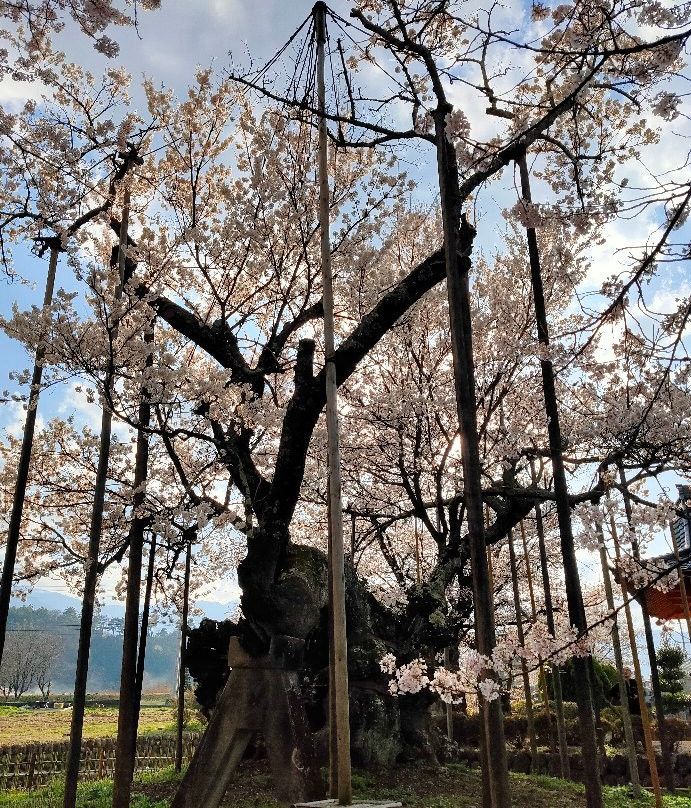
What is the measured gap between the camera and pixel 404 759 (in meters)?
12.5

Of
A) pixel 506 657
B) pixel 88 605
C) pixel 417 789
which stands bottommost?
pixel 417 789

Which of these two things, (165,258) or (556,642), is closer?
(556,642)

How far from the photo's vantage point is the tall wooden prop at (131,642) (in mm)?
8086

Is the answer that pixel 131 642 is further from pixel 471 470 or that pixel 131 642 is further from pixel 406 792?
pixel 471 470

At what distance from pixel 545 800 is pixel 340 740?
889 cm

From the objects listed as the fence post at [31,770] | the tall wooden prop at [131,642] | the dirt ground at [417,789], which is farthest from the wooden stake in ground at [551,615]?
the fence post at [31,770]

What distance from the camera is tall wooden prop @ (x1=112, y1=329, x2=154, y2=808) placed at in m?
8.09

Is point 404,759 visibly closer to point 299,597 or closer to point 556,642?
point 299,597

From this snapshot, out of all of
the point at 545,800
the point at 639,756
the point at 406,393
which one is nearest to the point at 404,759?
the point at 545,800

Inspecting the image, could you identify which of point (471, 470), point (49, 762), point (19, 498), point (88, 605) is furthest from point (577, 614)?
point (49, 762)

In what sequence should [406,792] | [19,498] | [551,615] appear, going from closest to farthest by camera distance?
[19,498]
[406,792]
[551,615]

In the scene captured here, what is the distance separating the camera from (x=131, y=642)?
27.1 feet

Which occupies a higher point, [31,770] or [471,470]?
[471,470]

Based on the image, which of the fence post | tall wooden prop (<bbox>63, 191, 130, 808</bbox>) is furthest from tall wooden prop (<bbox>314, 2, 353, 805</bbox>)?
the fence post
